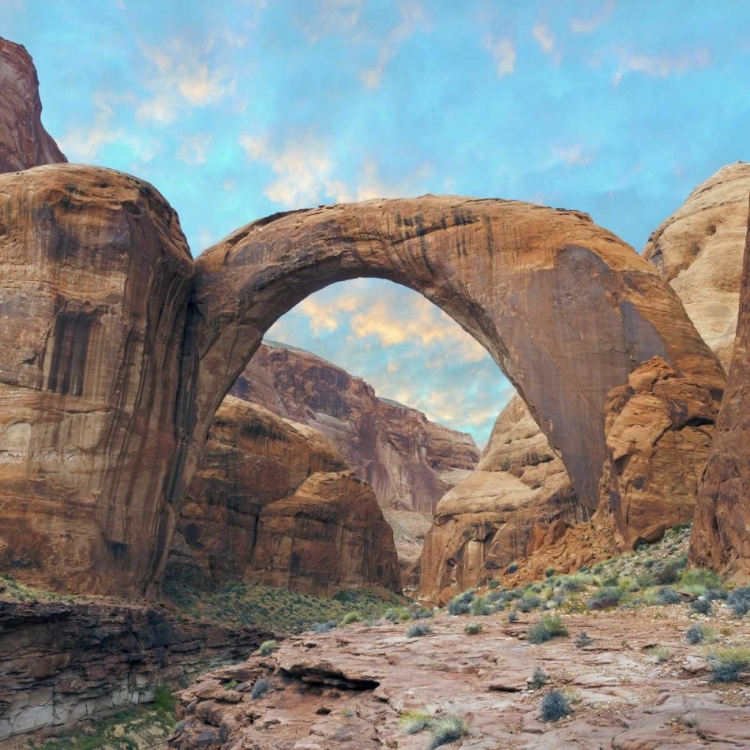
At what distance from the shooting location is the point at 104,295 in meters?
22.9

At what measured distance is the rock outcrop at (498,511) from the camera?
122 ft

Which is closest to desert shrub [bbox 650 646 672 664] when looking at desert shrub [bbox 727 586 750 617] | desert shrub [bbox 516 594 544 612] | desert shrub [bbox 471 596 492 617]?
desert shrub [bbox 727 586 750 617]

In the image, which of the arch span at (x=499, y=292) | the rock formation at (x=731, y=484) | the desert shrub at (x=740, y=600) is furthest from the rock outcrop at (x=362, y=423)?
Result: the desert shrub at (x=740, y=600)

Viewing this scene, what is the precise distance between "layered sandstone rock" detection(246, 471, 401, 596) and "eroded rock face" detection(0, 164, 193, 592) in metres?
12.9

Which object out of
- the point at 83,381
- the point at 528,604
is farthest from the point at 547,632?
the point at 83,381

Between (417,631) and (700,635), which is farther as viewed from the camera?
(417,631)

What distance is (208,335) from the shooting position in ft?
86.6

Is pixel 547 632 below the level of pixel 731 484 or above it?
below

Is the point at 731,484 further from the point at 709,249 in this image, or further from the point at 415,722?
the point at 709,249

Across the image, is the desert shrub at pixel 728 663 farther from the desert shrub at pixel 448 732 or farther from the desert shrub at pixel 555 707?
the desert shrub at pixel 448 732

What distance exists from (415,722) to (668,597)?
4.82 metres

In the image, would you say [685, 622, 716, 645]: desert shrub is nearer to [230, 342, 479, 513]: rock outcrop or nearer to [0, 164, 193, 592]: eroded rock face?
[0, 164, 193, 592]: eroded rock face

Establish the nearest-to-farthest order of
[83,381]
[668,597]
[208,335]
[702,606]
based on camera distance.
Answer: [702,606], [668,597], [83,381], [208,335]

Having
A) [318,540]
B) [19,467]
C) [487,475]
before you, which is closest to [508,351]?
[19,467]
